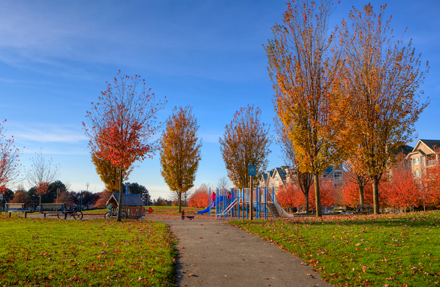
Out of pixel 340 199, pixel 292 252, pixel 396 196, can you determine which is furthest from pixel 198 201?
pixel 292 252

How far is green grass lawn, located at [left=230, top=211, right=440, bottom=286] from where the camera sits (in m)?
7.97

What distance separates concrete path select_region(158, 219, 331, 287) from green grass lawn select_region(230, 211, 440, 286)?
57cm

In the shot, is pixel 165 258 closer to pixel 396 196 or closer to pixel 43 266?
pixel 43 266

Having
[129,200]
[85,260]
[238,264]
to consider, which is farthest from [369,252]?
[129,200]

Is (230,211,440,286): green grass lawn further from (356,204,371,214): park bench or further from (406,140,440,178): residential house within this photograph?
(406,140,440,178): residential house

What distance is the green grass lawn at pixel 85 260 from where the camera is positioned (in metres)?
7.46

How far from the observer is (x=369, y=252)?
9.78 meters

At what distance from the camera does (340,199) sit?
49.8m

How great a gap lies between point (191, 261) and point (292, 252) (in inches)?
143

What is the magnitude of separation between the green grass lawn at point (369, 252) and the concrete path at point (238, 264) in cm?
57

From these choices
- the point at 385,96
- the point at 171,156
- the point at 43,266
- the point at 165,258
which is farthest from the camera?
the point at 171,156

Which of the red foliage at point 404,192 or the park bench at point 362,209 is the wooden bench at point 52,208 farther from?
the red foliage at point 404,192

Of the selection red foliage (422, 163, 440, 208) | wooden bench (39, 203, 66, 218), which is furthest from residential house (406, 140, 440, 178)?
wooden bench (39, 203, 66, 218)

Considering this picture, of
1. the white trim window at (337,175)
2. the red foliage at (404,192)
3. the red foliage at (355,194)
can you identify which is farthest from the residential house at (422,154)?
the red foliage at (404,192)
